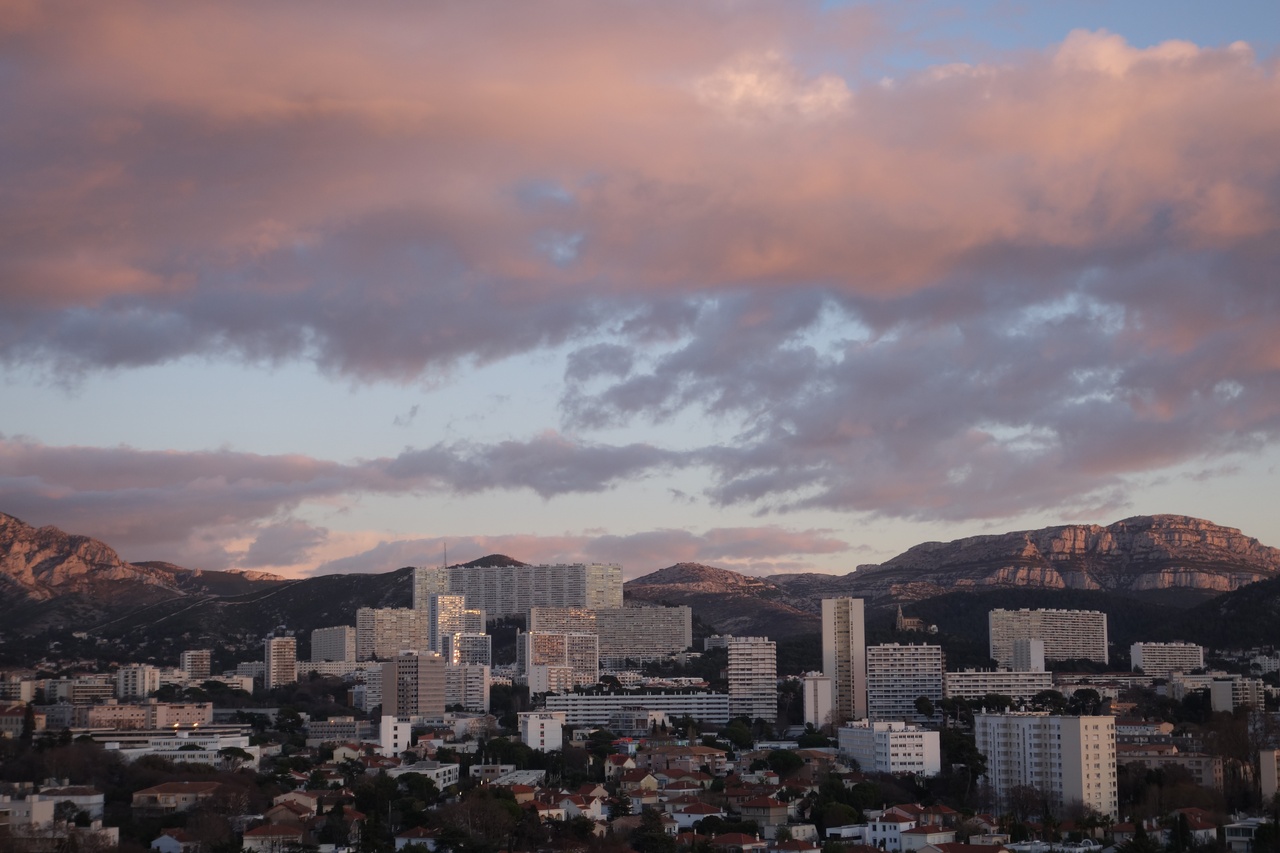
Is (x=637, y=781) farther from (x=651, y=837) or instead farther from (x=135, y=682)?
(x=135, y=682)

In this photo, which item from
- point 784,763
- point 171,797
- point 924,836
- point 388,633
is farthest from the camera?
point 388,633

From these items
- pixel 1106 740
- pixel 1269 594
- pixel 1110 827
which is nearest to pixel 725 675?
pixel 1269 594

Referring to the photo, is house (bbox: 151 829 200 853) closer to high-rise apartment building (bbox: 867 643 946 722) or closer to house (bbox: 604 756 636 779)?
house (bbox: 604 756 636 779)

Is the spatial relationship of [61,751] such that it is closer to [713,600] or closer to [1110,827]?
[1110,827]

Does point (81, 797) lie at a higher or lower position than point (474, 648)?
lower

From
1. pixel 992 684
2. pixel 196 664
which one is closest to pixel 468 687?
pixel 196 664


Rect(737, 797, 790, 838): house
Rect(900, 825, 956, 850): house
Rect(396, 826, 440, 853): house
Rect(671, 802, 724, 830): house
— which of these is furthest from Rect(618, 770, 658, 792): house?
Rect(900, 825, 956, 850): house

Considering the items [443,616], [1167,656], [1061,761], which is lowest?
[1061,761]
